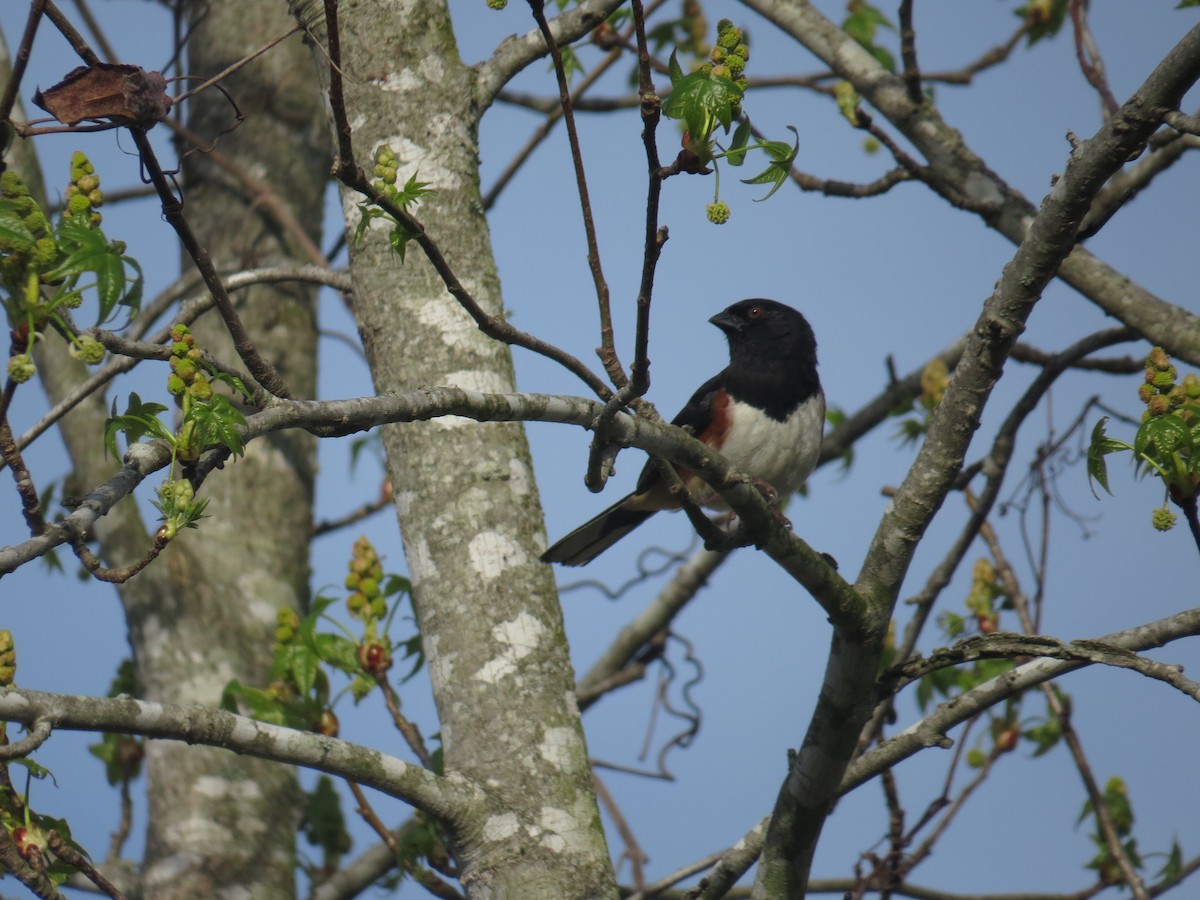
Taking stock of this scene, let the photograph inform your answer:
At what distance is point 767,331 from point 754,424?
696 mm

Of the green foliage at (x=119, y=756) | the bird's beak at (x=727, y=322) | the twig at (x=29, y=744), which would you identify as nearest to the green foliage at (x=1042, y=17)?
the bird's beak at (x=727, y=322)

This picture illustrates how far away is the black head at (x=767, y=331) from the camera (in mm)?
4898

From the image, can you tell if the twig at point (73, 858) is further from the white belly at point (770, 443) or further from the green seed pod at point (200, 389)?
the white belly at point (770, 443)

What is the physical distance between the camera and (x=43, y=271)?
180 centimetres

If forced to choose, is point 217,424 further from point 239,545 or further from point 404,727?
point 239,545

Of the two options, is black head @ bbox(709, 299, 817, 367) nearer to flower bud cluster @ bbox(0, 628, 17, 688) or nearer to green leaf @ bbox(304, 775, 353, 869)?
green leaf @ bbox(304, 775, 353, 869)

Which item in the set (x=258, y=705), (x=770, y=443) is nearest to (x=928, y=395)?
(x=770, y=443)

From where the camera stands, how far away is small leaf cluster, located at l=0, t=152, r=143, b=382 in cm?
176

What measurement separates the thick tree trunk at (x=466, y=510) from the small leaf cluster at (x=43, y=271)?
148cm

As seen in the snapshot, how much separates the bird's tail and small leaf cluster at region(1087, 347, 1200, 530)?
5.94 ft

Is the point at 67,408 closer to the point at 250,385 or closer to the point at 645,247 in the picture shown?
the point at 250,385

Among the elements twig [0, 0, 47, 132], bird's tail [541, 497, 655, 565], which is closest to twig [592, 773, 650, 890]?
bird's tail [541, 497, 655, 565]

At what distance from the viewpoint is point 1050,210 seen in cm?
227

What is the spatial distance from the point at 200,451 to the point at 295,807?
3.10 meters
